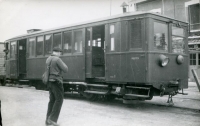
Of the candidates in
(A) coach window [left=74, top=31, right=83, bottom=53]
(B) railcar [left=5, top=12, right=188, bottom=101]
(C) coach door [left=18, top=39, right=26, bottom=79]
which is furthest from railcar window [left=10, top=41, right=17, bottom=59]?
(A) coach window [left=74, top=31, right=83, bottom=53]

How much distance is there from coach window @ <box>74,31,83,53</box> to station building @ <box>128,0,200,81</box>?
8.15 metres

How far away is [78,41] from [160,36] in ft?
11.8

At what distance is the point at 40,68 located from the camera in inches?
466

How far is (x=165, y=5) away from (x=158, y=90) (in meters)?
11.3

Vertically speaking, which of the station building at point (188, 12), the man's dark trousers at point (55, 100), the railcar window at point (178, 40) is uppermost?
the station building at point (188, 12)

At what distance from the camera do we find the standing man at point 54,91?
5.52m

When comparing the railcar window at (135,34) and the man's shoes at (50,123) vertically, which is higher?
the railcar window at (135,34)

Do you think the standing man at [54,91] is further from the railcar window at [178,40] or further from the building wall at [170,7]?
the building wall at [170,7]

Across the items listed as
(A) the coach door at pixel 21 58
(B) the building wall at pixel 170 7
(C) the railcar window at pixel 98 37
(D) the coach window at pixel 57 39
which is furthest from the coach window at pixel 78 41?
(B) the building wall at pixel 170 7

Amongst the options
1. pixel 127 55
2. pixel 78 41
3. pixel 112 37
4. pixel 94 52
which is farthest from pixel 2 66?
pixel 127 55

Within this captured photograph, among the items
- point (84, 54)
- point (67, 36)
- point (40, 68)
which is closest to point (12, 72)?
point (40, 68)

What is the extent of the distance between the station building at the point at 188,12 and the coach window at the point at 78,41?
321 inches

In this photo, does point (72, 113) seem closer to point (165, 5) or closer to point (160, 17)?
point (160, 17)

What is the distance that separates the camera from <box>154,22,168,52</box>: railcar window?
759cm
